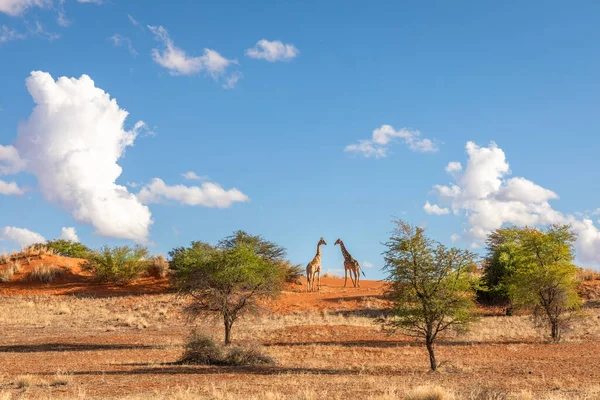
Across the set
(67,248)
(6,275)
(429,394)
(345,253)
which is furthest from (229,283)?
(67,248)

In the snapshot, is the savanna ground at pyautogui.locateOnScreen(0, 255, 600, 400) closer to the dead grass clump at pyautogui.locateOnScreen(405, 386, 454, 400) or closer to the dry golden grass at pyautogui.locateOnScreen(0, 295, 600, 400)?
the dry golden grass at pyautogui.locateOnScreen(0, 295, 600, 400)

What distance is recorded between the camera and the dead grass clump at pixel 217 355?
2414 centimetres

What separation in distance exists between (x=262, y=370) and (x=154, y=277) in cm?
4027

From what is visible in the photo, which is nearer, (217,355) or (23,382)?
(23,382)

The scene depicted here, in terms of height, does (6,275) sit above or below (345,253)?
below

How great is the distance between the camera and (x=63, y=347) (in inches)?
1179

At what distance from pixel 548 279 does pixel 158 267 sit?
40688 millimetres

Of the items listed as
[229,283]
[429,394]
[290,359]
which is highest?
[229,283]

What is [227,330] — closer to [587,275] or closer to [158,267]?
[158,267]

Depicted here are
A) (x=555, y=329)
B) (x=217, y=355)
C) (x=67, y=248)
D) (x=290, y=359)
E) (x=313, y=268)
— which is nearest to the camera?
(x=217, y=355)

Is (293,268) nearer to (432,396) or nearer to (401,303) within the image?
(401,303)

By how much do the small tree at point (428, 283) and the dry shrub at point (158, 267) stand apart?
133 ft

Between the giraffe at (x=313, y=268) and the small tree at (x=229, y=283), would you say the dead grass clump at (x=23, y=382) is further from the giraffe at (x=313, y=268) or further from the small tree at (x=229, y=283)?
the giraffe at (x=313, y=268)

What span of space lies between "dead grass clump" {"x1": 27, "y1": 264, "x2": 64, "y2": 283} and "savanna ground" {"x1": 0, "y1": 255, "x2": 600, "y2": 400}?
Answer: 7327 mm
